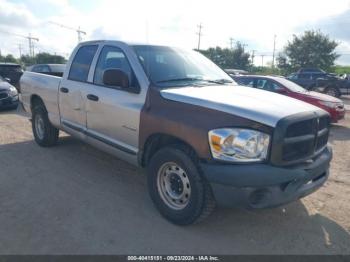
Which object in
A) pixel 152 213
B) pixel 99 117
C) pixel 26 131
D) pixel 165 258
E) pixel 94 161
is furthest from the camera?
pixel 26 131

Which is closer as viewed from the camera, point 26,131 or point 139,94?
point 139,94

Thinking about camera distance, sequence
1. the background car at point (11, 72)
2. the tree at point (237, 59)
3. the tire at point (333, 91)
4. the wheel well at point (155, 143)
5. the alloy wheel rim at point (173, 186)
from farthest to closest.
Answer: the tree at point (237, 59), the tire at point (333, 91), the background car at point (11, 72), the wheel well at point (155, 143), the alloy wheel rim at point (173, 186)

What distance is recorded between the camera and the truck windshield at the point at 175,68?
4078 millimetres

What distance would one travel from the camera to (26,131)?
26.6 ft

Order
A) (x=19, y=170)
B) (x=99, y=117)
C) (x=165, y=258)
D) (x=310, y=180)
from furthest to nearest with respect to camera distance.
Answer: (x=19, y=170), (x=99, y=117), (x=310, y=180), (x=165, y=258)

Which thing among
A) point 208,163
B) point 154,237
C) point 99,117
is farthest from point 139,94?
point 154,237

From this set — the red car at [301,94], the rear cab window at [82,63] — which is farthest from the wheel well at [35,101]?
the red car at [301,94]

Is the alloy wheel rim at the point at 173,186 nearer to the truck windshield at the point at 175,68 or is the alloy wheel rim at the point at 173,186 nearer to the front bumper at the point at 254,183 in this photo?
the front bumper at the point at 254,183

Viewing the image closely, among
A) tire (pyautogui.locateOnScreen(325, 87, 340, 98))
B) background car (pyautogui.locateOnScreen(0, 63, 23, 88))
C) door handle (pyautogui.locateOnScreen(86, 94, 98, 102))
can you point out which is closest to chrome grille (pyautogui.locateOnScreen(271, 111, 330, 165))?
door handle (pyautogui.locateOnScreen(86, 94, 98, 102))

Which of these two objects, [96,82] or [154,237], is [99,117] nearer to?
[96,82]

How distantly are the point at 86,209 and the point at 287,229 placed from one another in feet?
7.46

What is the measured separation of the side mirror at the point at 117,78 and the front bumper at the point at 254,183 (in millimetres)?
1460

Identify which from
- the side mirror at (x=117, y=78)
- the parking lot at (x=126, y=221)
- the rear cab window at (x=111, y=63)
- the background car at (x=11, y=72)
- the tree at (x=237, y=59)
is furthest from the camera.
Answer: the tree at (x=237, y=59)

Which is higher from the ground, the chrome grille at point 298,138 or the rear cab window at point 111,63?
the rear cab window at point 111,63
